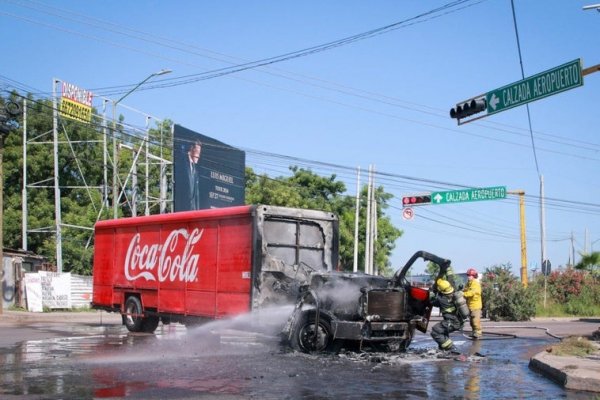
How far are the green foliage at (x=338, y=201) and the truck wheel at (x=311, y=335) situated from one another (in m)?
36.7

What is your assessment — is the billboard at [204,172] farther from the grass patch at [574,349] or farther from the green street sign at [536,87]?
the grass patch at [574,349]

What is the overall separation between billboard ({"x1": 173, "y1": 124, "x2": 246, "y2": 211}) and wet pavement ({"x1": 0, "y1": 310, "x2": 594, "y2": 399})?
63.1 feet

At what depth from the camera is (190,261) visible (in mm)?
15398

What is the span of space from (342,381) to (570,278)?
1013 inches

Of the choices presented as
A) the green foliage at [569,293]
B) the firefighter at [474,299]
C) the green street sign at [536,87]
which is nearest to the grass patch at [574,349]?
the firefighter at [474,299]

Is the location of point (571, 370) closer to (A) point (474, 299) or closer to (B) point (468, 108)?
(A) point (474, 299)

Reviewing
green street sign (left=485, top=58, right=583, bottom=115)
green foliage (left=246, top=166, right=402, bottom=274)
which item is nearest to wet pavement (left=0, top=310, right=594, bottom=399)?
green street sign (left=485, top=58, right=583, bottom=115)

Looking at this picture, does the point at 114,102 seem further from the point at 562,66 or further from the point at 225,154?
the point at 562,66

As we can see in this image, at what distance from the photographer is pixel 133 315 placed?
679 inches

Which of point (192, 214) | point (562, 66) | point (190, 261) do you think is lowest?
point (190, 261)

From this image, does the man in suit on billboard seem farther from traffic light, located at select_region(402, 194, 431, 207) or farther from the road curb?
the road curb

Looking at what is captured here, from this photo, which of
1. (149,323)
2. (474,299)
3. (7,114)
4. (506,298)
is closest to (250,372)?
(474,299)

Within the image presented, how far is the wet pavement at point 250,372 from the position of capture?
27.4ft

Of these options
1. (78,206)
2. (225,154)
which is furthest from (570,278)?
(78,206)
